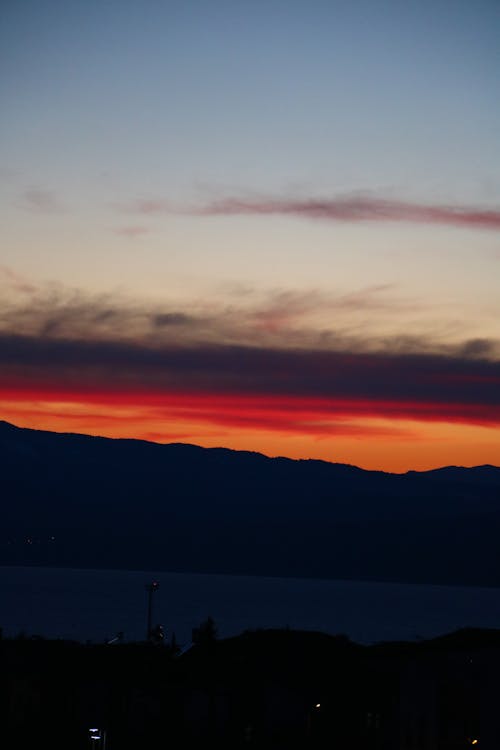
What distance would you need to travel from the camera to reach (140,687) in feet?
157

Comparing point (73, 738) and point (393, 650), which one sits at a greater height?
point (393, 650)

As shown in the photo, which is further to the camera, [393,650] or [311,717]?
[393,650]

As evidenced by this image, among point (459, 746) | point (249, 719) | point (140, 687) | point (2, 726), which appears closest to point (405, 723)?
point (459, 746)

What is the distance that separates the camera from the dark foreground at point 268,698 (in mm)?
45812

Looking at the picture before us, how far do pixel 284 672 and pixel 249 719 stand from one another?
2035 millimetres

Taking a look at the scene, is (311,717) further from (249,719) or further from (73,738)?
(73,738)

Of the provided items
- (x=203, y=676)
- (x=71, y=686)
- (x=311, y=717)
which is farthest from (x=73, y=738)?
(x=311, y=717)

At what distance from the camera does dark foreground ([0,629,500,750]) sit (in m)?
45.8

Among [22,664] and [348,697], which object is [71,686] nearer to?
[22,664]

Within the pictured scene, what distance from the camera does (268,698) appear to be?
4603 cm

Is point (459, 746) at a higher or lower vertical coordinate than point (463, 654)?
lower

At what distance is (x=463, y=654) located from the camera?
157 ft

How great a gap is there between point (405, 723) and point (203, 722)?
23.3 ft

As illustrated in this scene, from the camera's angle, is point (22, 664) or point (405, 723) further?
point (22, 664)
